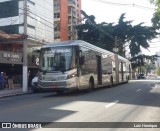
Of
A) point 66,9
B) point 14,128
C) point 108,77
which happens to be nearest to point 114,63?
point 108,77

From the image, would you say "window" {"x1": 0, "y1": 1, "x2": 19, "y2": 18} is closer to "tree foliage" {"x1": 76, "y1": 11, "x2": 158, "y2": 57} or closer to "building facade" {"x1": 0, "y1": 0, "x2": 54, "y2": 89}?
"building facade" {"x1": 0, "y1": 0, "x2": 54, "y2": 89}

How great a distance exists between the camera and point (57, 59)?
19.7m

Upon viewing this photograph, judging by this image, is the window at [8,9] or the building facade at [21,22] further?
the window at [8,9]

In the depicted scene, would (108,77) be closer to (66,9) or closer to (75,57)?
(75,57)

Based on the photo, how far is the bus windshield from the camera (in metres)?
19.5

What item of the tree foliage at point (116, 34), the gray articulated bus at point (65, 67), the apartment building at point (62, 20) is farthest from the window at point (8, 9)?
the gray articulated bus at point (65, 67)

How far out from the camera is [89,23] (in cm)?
6222

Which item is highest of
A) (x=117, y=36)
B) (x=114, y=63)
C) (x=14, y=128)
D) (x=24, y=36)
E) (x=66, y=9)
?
(x=66, y=9)

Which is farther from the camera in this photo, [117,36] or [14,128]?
[117,36]

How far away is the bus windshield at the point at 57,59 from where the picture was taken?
19.5 m

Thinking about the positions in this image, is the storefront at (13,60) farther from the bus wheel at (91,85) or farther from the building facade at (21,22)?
the bus wheel at (91,85)

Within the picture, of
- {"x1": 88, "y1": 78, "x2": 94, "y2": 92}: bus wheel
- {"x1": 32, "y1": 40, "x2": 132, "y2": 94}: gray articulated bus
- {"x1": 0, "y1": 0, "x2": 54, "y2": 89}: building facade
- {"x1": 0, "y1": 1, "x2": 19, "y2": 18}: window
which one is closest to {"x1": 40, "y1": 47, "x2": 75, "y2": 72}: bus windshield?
{"x1": 32, "y1": 40, "x2": 132, "y2": 94}: gray articulated bus

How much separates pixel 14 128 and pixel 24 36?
18296 mm

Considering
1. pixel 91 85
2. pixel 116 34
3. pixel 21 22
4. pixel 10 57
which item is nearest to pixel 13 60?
pixel 10 57
